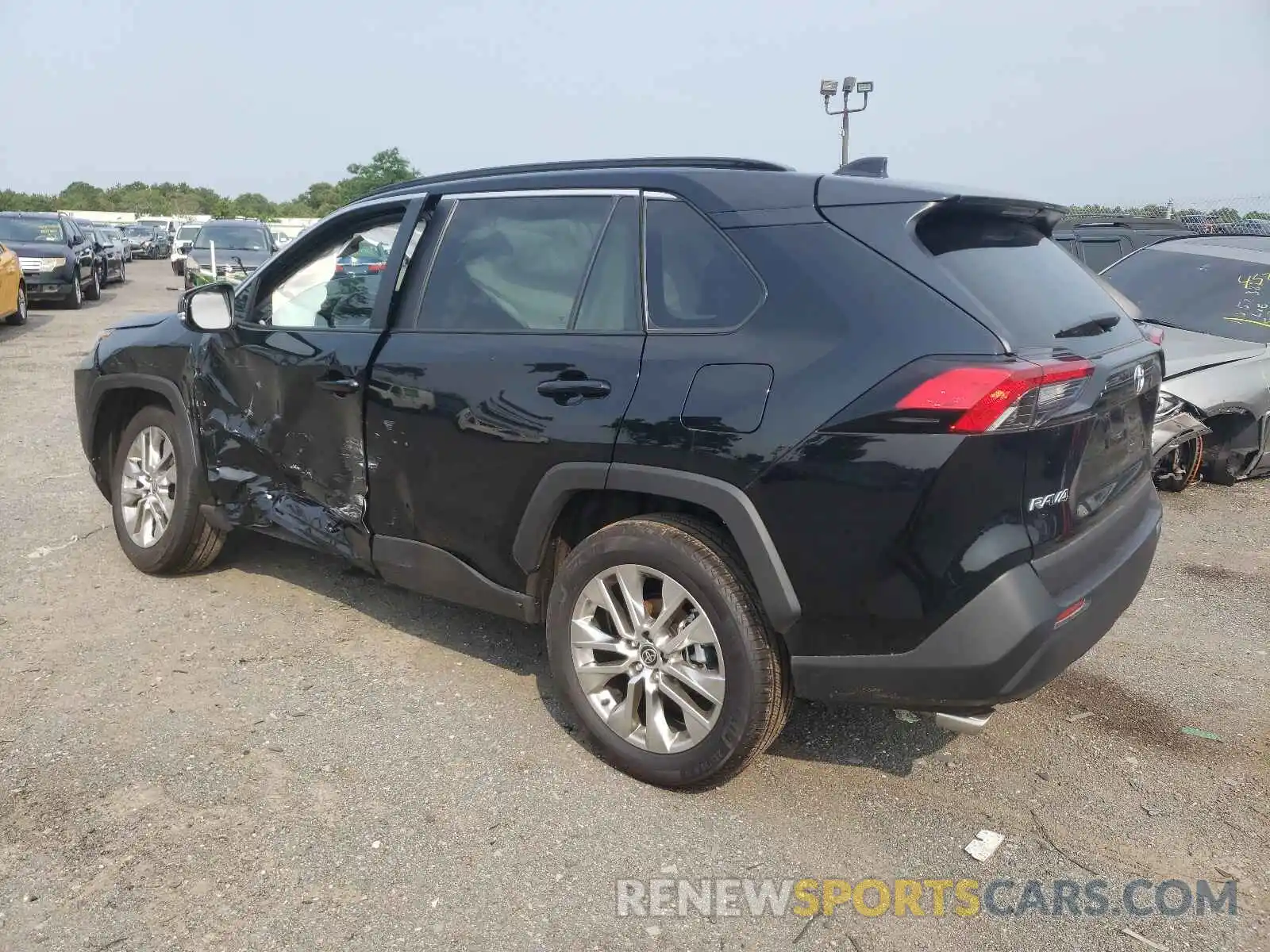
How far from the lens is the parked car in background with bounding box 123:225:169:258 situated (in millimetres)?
41750

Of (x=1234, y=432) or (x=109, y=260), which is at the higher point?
(x=109, y=260)

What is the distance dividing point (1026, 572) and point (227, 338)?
340cm

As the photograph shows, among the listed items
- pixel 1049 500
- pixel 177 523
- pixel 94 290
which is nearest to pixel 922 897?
pixel 1049 500

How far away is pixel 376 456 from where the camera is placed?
3670 millimetres

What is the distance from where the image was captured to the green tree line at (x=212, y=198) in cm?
7425

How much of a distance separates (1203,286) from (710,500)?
20.1 feet

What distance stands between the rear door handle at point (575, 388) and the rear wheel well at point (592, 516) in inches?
12.1

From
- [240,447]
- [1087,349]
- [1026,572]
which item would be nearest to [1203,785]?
[1026,572]

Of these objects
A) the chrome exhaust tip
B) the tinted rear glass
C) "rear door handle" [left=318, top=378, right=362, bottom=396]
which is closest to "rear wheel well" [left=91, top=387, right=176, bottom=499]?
"rear door handle" [left=318, top=378, right=362, bottom=396]

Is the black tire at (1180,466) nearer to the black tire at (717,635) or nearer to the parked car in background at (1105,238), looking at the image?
the parked car in background at (1105,238)

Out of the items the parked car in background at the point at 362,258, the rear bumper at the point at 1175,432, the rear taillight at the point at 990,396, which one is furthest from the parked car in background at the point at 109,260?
the rear taillight at the point at 990,396

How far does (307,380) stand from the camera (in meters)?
3.88

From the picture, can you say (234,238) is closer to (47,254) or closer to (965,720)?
(47,254)

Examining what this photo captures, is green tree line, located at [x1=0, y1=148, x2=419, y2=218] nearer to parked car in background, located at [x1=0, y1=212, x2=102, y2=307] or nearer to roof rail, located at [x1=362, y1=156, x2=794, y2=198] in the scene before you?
parked car in background, located at [x1=0, y1=212, x2=102, y2=307]
